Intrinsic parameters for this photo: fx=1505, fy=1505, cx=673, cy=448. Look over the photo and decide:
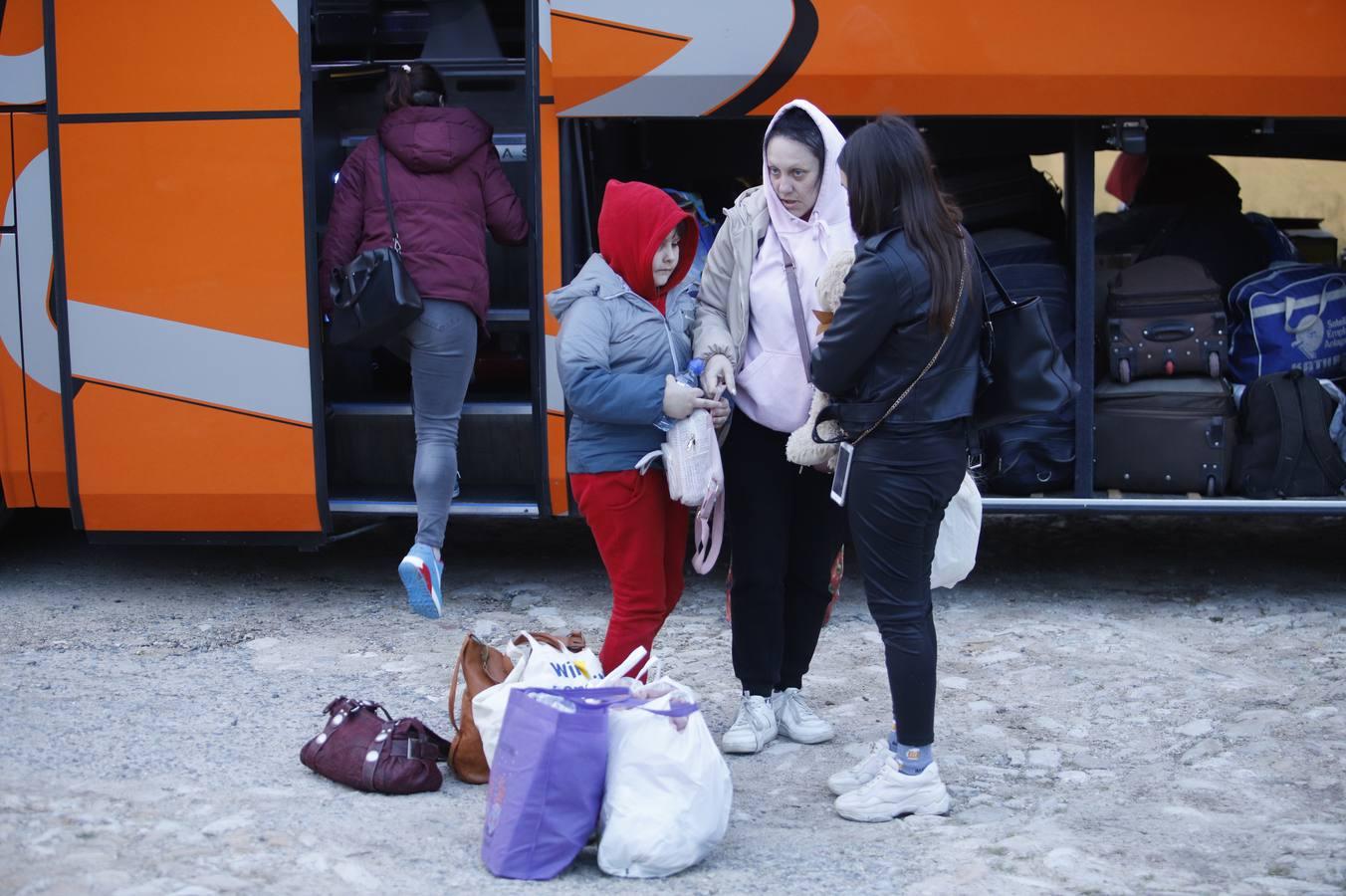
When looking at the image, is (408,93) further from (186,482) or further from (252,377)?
(186,482)

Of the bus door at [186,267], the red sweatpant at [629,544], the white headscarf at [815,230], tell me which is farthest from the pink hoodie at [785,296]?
the bus door at [186,267]

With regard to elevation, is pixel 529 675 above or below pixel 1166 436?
below

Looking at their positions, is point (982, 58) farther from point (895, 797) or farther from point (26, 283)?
point (26, 283)

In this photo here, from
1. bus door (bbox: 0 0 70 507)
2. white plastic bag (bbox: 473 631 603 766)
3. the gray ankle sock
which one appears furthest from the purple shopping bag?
bus door (bbox: 0 0 70 507)

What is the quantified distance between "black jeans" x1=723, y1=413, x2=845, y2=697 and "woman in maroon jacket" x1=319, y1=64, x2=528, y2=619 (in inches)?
65.5

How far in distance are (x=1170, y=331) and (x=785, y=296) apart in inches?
99.5

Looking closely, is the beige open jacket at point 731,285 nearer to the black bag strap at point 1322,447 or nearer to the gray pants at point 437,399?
the gray pants at point 437,399

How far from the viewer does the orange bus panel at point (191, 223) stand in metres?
5.61

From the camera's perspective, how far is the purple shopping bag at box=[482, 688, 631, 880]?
132 inches

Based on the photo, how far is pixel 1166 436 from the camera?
231 inches

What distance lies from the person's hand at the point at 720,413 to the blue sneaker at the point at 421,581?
1856 mm

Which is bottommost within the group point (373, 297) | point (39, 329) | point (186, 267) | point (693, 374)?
point (693, 374)

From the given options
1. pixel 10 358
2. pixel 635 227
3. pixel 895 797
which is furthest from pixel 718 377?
pixel 10 358

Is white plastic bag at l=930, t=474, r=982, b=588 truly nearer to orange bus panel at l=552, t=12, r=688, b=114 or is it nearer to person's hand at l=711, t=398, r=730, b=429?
person's hand at l=711, t=398, r=730, b=429
